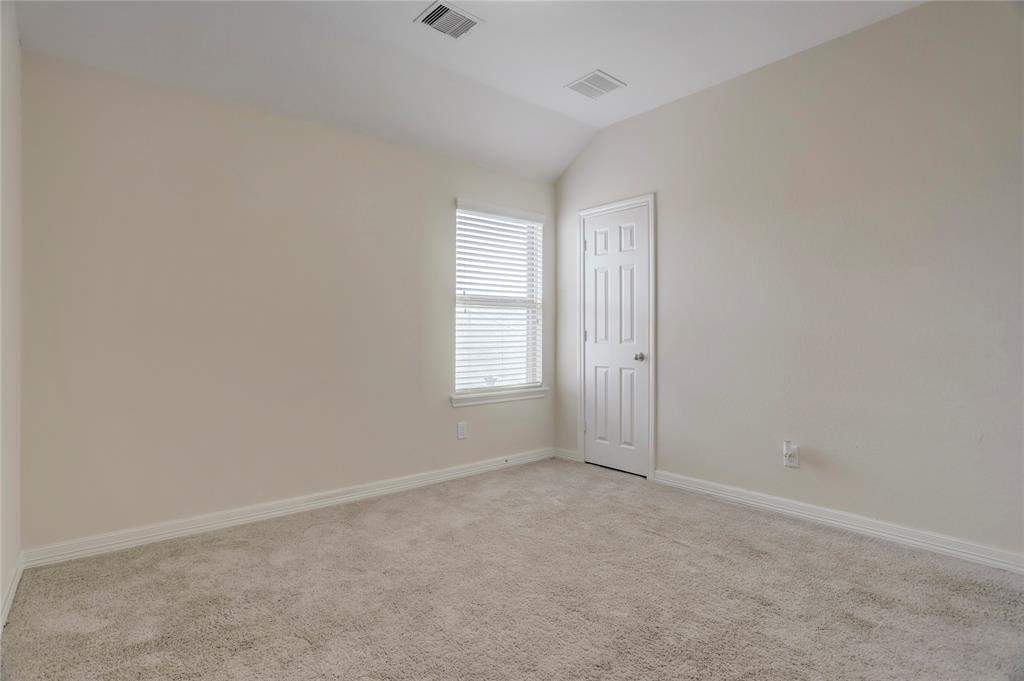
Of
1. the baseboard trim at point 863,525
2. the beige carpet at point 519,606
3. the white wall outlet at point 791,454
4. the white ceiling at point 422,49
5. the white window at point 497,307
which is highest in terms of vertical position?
the white ceiling at point 422,49

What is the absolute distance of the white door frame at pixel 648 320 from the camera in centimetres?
400

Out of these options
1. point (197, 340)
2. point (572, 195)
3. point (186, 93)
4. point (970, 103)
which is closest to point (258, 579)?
point (197, 340)

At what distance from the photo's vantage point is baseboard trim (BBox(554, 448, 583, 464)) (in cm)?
459

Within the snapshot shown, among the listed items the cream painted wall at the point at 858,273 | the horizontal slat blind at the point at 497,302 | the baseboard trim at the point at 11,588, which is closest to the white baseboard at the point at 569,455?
the horizontal slat blind at the point at 497,302

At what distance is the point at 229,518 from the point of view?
307cm

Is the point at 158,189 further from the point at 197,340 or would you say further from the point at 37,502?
the point at 37,502

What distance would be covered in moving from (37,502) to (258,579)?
121 cm

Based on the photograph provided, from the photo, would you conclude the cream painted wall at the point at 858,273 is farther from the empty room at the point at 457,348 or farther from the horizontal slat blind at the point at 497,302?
the horizontal slat blind at the point at 497,302

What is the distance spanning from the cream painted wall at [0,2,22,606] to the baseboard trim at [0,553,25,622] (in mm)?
17

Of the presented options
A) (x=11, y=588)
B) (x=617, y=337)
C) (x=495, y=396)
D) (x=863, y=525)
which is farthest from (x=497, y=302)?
(x=11, y=588)

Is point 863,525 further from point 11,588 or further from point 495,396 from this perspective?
point 11,588

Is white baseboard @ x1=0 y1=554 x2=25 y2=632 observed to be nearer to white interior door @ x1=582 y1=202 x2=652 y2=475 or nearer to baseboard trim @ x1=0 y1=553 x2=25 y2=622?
baseboard trim @ x1=0 y1=553 x2=25 y2=622

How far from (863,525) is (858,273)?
141 cm

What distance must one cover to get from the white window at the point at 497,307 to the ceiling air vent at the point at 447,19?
134 cm
